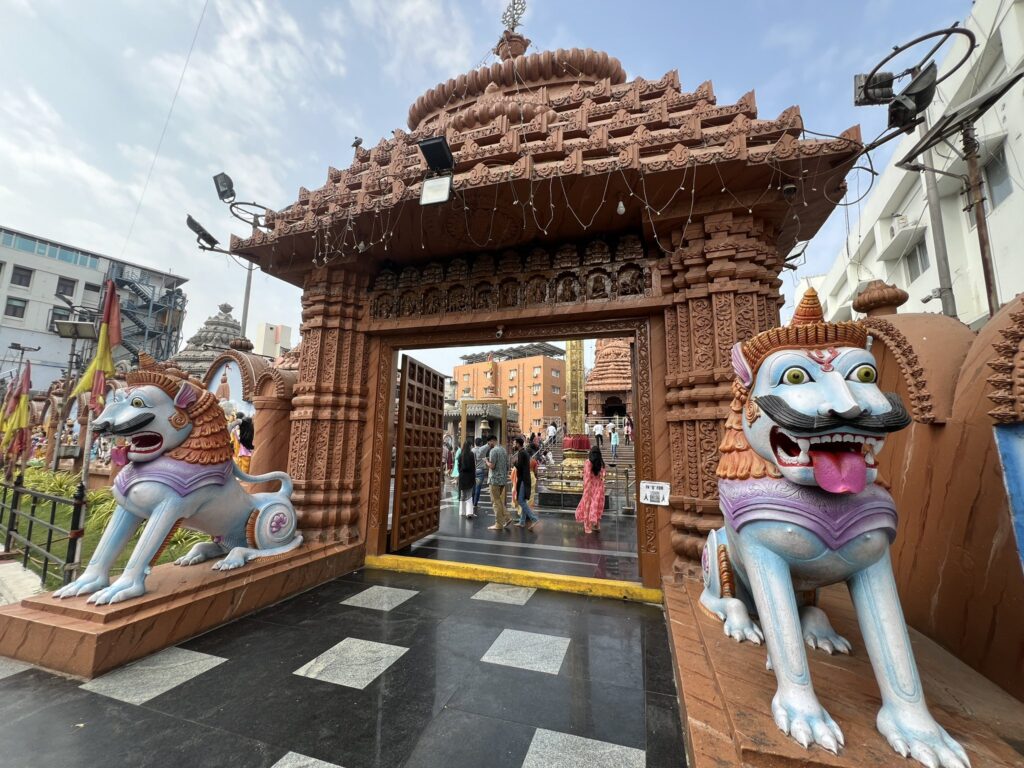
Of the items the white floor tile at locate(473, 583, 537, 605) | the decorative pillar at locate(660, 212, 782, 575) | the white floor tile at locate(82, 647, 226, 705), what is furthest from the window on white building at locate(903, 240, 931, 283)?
the white floor tile at locate(82, 647, 226, 705)

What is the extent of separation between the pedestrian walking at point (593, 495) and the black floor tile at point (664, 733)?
5085 millimetres

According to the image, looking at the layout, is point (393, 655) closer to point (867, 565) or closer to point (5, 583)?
point (867, 565)

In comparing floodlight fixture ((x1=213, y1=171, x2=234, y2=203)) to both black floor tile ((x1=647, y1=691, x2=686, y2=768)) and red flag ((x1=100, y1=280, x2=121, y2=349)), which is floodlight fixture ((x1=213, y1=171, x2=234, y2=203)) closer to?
red flag ((x1=100, y1=280, x2=121, y2=349))

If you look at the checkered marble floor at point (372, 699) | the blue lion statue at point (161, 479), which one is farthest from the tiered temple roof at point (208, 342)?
the checkered marble floor at point (372, 699)

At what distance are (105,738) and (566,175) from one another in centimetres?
495

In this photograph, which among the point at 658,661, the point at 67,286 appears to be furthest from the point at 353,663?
the point at 67,286

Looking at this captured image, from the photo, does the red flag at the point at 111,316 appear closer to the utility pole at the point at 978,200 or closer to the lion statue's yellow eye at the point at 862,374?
the lion statue's yellow eye at the point at 862,374

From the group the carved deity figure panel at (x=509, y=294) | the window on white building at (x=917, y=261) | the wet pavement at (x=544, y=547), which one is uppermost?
the window on white building at (x=917, y=261)

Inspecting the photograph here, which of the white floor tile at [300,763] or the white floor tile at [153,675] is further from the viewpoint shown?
the white floor tile at [153,675]

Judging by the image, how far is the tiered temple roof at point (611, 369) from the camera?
1020 inches

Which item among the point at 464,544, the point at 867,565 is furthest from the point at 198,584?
the point at 867,565

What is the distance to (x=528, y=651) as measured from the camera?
313cm

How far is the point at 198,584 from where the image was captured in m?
3.48

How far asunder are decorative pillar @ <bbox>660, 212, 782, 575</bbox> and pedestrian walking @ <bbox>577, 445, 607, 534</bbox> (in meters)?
3.77
